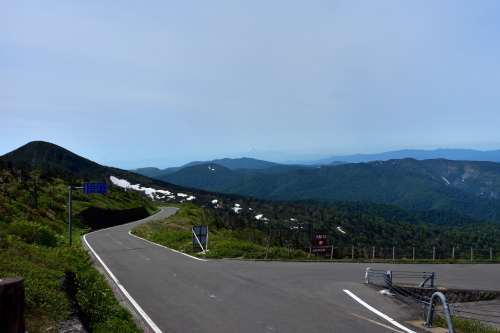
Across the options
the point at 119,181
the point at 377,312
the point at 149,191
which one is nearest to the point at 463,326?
the point at 377,312

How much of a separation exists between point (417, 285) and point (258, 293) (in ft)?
25.8

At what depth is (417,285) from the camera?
802 inches

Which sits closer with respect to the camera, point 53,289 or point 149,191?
point 53,289

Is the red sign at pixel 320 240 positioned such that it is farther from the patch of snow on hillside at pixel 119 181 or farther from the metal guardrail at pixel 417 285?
the patch of snow on hillside at pixel 119 181

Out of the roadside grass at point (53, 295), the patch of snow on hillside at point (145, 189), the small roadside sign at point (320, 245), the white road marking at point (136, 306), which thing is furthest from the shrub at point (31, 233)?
the patch of snow on hillside at point (145, 189)

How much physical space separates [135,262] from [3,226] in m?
7.28

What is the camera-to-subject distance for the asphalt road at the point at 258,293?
12578 mm

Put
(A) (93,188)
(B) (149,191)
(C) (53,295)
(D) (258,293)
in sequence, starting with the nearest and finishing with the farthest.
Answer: (C) (53,295), (D) (258,293), (A) (93,188), (B) (149,191)

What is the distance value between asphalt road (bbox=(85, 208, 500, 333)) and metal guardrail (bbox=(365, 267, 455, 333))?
27.2 inches

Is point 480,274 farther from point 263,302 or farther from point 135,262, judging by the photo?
point 135,262

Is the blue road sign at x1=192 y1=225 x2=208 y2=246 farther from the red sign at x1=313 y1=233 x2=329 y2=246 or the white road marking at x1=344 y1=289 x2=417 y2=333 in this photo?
the white road marking at x1=344 y1=289 x2=417 y2=333

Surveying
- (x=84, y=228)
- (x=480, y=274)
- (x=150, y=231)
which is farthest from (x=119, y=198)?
(x=480, y=274)

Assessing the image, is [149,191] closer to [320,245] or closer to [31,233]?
[320,245]

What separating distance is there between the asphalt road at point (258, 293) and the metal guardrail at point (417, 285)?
2.26 feet
